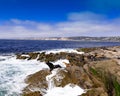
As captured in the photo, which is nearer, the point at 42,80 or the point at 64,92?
the point at 64,92

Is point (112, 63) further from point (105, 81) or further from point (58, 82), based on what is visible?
point (58, 82)

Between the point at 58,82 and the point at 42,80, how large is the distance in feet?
7.02

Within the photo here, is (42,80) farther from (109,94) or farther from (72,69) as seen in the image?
(109,94)

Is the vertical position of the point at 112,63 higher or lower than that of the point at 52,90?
higher

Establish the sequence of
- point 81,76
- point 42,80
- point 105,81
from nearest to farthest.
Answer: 1. point 105,81
2. point 81,76
3. point 42,80

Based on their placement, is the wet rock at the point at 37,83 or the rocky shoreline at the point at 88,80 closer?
the rocky shoreline at the point at 88,80

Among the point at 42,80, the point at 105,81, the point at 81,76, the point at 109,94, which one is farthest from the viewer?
the point at 42,80

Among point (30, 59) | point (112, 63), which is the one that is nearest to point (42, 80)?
point (112, 63)

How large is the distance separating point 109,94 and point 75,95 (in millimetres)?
2936

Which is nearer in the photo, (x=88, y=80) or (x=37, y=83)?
(x=88, y=80)

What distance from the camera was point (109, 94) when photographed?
1673cm

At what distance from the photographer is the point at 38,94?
17.7m

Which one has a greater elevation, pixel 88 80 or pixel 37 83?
pixel 88 80

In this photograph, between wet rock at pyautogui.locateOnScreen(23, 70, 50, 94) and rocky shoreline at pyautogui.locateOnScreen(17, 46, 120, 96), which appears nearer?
rocky shoreline at pyautogui.locateOnScreen(17, 46, 120, 96)
